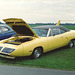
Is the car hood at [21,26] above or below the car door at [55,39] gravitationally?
above

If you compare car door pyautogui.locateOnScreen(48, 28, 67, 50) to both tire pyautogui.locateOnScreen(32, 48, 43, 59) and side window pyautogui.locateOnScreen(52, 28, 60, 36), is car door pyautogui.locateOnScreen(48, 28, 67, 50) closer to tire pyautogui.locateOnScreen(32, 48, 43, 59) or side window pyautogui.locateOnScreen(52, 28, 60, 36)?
side window pyautogui.locateOnScreen(52, 28, 60, 36)

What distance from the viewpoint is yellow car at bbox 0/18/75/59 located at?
595 cm

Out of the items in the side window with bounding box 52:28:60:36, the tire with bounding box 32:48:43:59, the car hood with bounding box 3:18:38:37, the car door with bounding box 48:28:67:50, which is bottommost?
the tire with bounding box 32:48:43:59

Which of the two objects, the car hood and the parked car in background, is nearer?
the car hood

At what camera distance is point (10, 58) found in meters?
6.29

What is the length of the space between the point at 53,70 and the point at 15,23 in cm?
314

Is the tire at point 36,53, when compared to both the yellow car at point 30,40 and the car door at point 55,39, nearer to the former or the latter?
the yellow car at point 30,40

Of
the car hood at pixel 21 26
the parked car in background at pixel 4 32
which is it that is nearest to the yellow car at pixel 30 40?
the car hood at pixel 21 26

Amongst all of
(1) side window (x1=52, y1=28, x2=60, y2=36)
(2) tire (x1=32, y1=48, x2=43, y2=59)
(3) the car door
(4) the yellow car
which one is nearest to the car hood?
(4) the yellow car

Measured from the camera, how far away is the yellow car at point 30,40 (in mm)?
5952

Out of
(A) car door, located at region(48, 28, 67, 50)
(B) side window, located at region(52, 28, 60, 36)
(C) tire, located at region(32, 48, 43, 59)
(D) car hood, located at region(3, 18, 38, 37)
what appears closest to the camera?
(C) tire, located at region(32, 48, 43, 59)

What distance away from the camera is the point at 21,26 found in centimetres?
691

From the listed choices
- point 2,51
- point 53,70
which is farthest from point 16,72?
point 2,51

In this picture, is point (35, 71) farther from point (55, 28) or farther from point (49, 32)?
point (55, 28)
